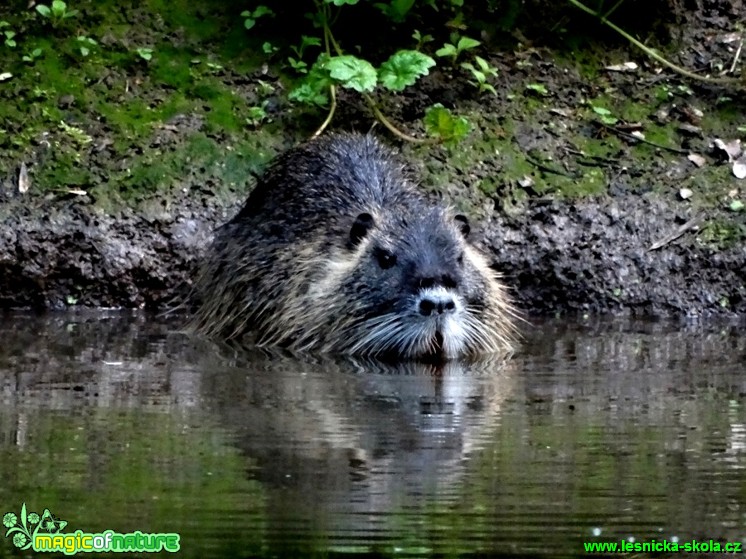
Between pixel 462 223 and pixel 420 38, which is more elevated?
pixel 420 38

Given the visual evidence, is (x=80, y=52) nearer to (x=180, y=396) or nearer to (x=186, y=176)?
(x=186, y=176)

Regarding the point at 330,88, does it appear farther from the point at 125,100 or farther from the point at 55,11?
the point at 55,11

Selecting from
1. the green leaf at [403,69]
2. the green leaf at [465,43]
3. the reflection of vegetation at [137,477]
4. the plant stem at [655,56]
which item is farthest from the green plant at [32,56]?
the reflection of vegetation at [137,477]

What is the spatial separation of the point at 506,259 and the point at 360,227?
4.30 feet

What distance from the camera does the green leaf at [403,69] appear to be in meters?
8.80

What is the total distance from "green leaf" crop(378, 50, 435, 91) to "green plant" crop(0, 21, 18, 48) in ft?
7.54

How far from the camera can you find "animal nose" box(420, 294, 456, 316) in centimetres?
710

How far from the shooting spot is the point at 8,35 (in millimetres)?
9398

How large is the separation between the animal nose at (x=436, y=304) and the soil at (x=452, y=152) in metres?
1.62

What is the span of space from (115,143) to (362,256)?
2192mm

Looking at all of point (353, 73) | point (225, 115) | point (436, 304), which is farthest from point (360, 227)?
point (225, 115)

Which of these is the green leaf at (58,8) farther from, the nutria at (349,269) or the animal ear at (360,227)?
the animal ear at (360,227)

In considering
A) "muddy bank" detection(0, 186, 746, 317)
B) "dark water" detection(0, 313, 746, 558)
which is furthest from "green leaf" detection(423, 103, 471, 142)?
"dark water" detection(0, 313, 746, 558)

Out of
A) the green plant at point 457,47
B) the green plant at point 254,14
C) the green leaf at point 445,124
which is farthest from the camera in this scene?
the green plant at point 254,14
